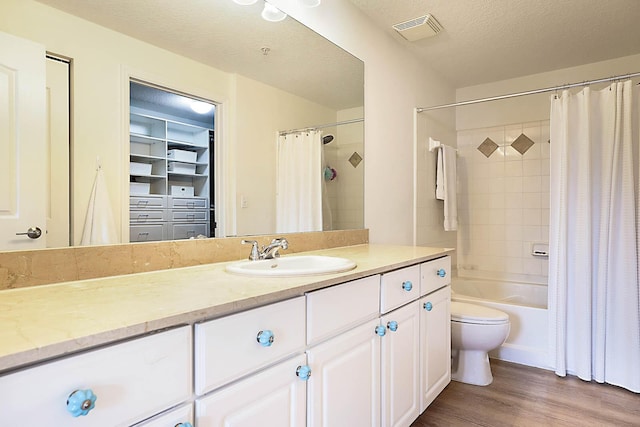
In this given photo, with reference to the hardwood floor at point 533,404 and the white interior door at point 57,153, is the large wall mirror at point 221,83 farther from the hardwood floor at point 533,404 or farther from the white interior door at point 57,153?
the hardwood floor at point 533,404

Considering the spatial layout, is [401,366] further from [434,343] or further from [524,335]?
[524,335]

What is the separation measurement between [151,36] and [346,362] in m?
1.27

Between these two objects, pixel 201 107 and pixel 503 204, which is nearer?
pixel 201 107

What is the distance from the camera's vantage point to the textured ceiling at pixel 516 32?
2145mm

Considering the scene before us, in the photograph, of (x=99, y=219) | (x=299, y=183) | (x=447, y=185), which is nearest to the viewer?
(x=99, y=219)

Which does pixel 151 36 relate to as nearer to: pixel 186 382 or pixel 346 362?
pixel 186 382

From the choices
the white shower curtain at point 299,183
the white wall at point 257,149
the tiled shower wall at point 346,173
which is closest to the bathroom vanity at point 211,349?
the white wall at point 257,149

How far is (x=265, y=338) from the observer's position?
0.88 metres

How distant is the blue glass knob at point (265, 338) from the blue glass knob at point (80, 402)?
0.37m

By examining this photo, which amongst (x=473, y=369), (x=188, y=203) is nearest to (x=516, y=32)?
(x=473, y=369)

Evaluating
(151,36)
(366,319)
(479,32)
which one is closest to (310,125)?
(151,36)

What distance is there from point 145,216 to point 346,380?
2.80 feet

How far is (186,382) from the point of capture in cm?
73

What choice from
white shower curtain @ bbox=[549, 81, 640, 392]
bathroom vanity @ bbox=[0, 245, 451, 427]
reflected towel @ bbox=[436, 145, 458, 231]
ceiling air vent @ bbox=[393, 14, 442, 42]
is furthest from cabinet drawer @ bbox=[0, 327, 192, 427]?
reflected towel @ bbox=[436, 145, 458, 231]
